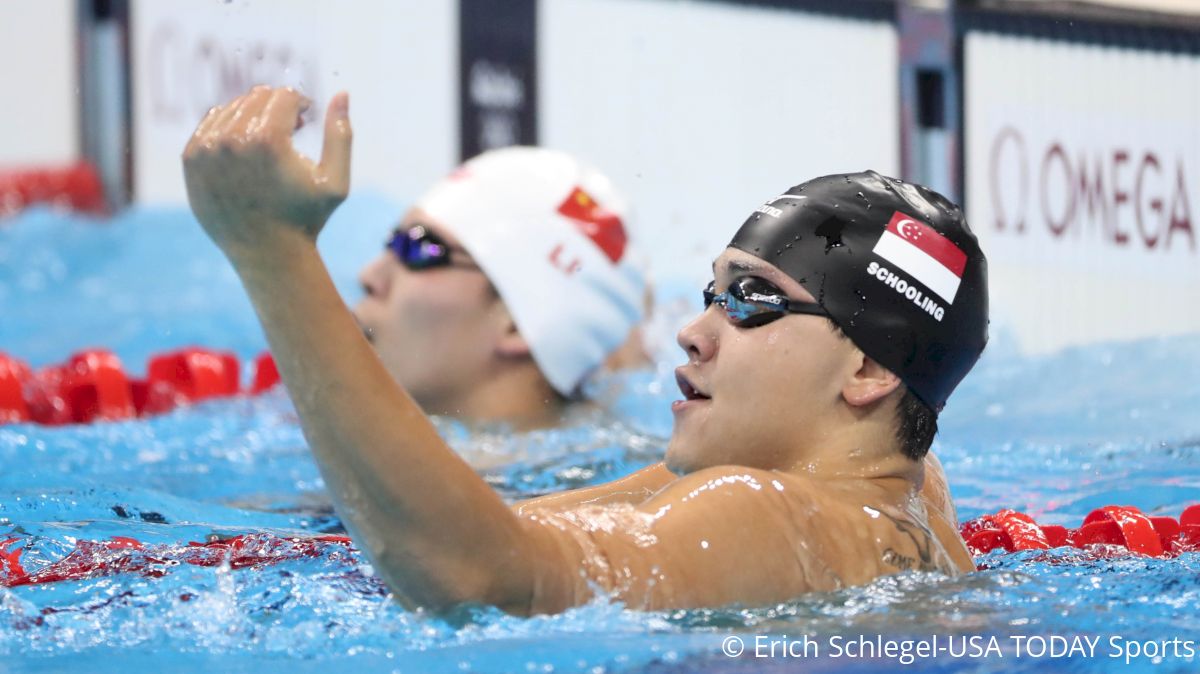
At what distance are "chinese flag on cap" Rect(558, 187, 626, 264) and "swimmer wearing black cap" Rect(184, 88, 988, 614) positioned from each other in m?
1.67

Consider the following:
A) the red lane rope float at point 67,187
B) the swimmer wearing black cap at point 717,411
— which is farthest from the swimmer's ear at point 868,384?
the red lane rope float at point 67,187

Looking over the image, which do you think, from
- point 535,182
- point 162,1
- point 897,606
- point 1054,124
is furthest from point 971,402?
point 162,1

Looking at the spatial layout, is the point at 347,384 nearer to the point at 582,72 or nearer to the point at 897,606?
the point at 897,606

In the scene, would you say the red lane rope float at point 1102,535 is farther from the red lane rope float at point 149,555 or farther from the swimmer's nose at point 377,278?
the swimmer's nose at point 377,278

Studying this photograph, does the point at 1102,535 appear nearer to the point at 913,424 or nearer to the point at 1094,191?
the point at 913,424

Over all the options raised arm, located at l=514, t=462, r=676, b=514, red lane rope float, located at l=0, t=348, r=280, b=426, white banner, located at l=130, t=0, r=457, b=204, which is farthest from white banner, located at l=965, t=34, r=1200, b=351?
raised arm, located at l=514, t=462, r=676, b=514

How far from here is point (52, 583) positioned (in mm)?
2182

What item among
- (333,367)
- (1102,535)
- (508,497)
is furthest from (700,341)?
(508,497)

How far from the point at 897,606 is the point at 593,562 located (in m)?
0.42

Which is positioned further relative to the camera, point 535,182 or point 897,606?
point 535,182

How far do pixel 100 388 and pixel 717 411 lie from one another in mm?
3049

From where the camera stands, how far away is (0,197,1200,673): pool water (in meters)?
1.84

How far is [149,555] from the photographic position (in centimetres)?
229

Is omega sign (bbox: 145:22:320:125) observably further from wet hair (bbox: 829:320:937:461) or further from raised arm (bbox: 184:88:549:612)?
raised arm (bbox: 184:88:549:612)
